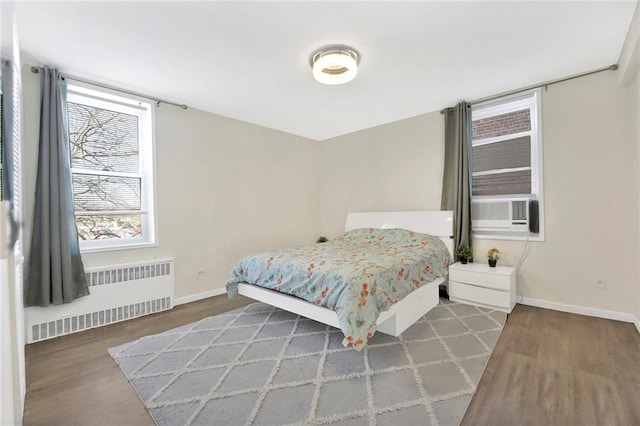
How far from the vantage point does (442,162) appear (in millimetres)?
3871

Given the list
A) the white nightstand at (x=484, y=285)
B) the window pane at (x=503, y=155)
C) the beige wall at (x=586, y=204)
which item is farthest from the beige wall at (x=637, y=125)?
the white nightstand at (x=484, y=285)

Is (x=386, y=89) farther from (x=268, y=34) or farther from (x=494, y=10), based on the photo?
(x=268, y=34)

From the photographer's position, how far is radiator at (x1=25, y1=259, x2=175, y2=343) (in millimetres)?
2492

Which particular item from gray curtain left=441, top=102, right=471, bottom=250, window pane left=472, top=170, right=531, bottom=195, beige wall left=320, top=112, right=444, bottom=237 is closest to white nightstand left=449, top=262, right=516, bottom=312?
gray curtain left=441, top=102, right=471, bottom=250

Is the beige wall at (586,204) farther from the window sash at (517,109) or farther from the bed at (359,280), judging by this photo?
the bed at (359,280)

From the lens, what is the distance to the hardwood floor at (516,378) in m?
1.53

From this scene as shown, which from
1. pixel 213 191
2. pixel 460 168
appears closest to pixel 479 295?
pixel 460 168

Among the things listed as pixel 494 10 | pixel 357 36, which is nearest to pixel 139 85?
pixel 357 36

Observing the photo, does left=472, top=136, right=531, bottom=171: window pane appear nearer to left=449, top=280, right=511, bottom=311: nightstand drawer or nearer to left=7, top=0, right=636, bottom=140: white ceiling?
left=7, top=0, right=636, bottom=140: white ceiling

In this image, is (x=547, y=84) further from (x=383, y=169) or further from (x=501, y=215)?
(x=383, y=169)

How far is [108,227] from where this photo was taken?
3.03m

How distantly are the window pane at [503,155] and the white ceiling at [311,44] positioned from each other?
63 cm

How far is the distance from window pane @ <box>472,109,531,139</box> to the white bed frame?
1.12 metres

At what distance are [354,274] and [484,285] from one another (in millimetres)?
1807
